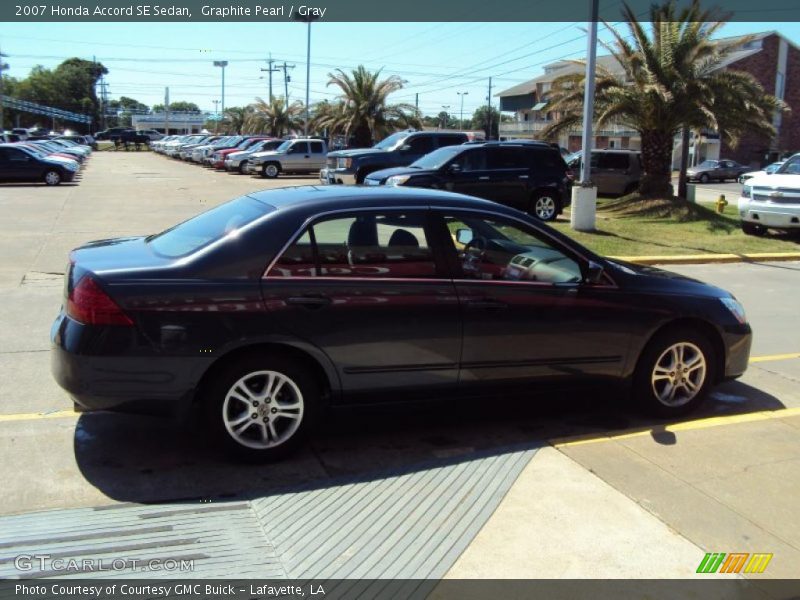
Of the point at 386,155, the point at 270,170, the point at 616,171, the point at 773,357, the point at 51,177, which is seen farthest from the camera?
the point at 270,170

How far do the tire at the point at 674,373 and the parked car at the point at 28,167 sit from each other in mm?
26573

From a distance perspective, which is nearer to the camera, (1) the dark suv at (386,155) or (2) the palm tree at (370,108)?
(1) the dark suv at (386,155)

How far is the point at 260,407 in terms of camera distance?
417cm

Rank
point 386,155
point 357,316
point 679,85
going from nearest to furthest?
point 357,316 → point 679,85 → point 386,155

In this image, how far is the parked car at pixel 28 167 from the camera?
26.4 m

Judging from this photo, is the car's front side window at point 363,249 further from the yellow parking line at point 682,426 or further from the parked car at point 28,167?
the parked car at point 28,167

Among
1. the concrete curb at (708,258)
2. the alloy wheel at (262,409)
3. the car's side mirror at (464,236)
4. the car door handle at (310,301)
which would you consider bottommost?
the alloy wheel at (262,409)

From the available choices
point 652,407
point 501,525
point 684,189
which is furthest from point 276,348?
point 684,189

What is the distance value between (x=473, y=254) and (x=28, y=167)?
1032 inches

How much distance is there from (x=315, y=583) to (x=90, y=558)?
1.02m

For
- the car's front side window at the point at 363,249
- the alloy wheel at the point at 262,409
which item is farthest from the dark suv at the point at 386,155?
the alloy wheel at the point at 262,409

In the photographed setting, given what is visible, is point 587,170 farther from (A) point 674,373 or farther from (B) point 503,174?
(A) point 674,373

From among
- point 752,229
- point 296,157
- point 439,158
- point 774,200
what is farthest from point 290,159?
point 774,200

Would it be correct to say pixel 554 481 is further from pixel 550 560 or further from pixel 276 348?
pixel 276 348
